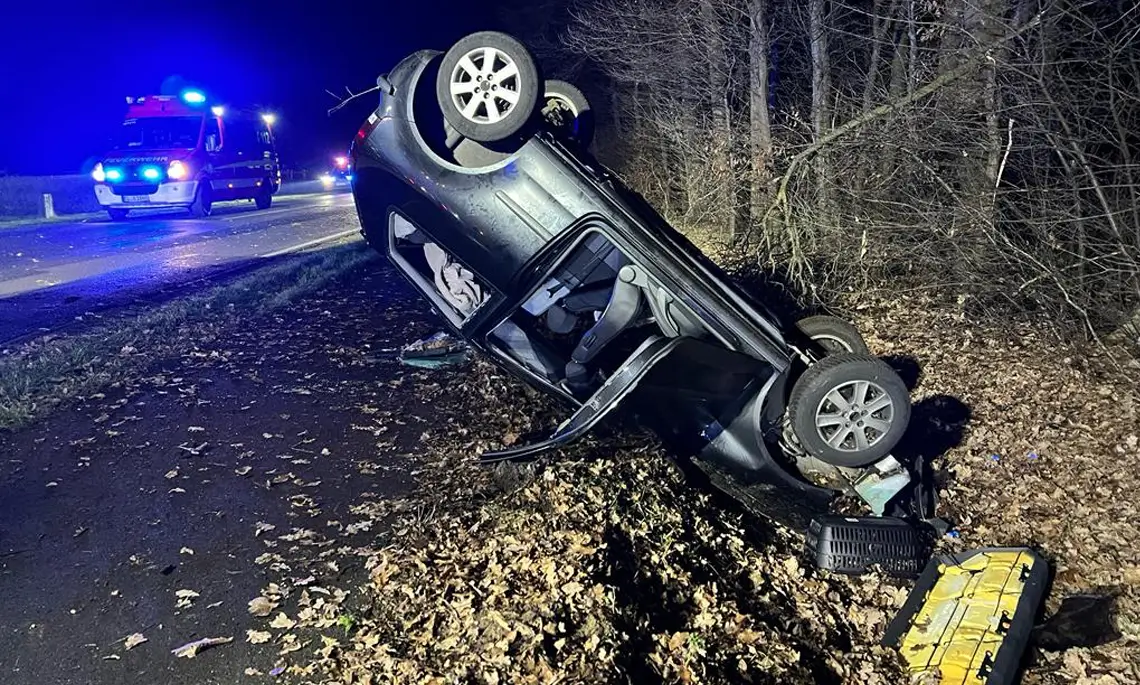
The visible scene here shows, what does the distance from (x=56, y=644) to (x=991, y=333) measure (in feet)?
24.2

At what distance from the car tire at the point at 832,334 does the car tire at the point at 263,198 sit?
1730cm

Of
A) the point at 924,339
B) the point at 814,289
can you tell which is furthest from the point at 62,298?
the point at 924,339

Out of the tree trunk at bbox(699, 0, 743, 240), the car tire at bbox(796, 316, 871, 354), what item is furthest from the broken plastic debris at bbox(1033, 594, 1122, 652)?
the tree trunk at bbox(699, 0, 743, 240)

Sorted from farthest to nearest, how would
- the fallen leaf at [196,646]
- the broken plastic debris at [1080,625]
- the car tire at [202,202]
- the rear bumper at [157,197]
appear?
1. the car tire at [202,202]
2. the rear bumper at [157,197]
3. the broken plastic debris at [1080,625]
4. the fallen leaf at [196,646]

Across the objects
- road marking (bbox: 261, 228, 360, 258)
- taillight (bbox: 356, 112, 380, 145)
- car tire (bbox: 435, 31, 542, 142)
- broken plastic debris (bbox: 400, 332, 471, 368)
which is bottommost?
road marking (bbox: 261, 228, 360, 258)

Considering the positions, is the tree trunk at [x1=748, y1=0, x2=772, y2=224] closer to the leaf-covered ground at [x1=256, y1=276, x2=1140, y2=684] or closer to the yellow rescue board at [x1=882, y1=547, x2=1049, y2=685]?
the leaf-covered ground at [x1=256, y1=276, x2=1140, y2=684]

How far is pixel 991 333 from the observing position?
286 inches

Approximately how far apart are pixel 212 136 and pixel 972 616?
58.2ft

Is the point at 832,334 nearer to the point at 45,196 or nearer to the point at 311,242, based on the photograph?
the point at 311,242

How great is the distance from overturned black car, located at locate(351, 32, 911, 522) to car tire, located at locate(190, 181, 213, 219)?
13.7m

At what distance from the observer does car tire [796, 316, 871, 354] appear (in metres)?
5.20

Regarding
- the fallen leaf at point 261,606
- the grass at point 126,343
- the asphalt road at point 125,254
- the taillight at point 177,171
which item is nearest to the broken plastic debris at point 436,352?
the grass at point 126,343

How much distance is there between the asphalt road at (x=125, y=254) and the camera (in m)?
8.48

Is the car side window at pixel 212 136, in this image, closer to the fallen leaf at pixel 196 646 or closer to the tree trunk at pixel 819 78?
the tree trunk at pixel 819 78
